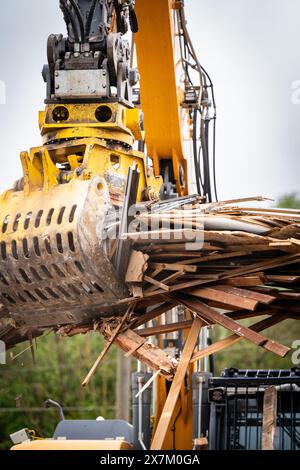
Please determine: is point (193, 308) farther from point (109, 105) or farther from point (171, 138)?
point (171, 138)

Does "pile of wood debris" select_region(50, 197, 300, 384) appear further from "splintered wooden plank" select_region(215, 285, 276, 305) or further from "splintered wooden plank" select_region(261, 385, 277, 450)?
"splintered wooden plank" select_region(261, 385, 277, 450)

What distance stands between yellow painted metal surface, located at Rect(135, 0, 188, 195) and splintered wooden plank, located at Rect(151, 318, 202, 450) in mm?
3345

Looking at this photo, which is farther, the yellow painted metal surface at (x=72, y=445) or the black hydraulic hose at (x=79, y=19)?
the yellow painted metal surface at (x=72, y=445)

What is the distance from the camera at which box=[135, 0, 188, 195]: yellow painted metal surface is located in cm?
1217

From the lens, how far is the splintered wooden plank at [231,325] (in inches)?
367

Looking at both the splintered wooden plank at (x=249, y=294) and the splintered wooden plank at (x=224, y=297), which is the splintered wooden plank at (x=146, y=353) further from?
the splintered wooden plank at (x=249, y=294)

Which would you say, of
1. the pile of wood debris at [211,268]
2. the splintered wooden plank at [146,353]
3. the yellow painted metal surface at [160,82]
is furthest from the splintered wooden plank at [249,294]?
the yellow painted metal surface at [160,82]

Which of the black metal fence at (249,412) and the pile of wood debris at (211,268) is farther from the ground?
the pile of wood debris at (211,268)

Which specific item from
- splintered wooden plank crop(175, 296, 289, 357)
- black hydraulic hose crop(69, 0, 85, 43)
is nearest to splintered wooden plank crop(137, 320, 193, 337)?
splintered wooden plank crop(175, 296, 289, 357)

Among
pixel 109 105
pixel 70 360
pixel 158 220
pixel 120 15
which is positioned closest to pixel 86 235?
pixel 158 220

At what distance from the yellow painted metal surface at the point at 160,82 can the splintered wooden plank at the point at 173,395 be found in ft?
11.0

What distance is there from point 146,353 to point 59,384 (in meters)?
25.0

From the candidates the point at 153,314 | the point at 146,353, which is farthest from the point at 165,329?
the point at 146,353

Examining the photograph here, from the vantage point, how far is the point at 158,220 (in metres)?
9.81
